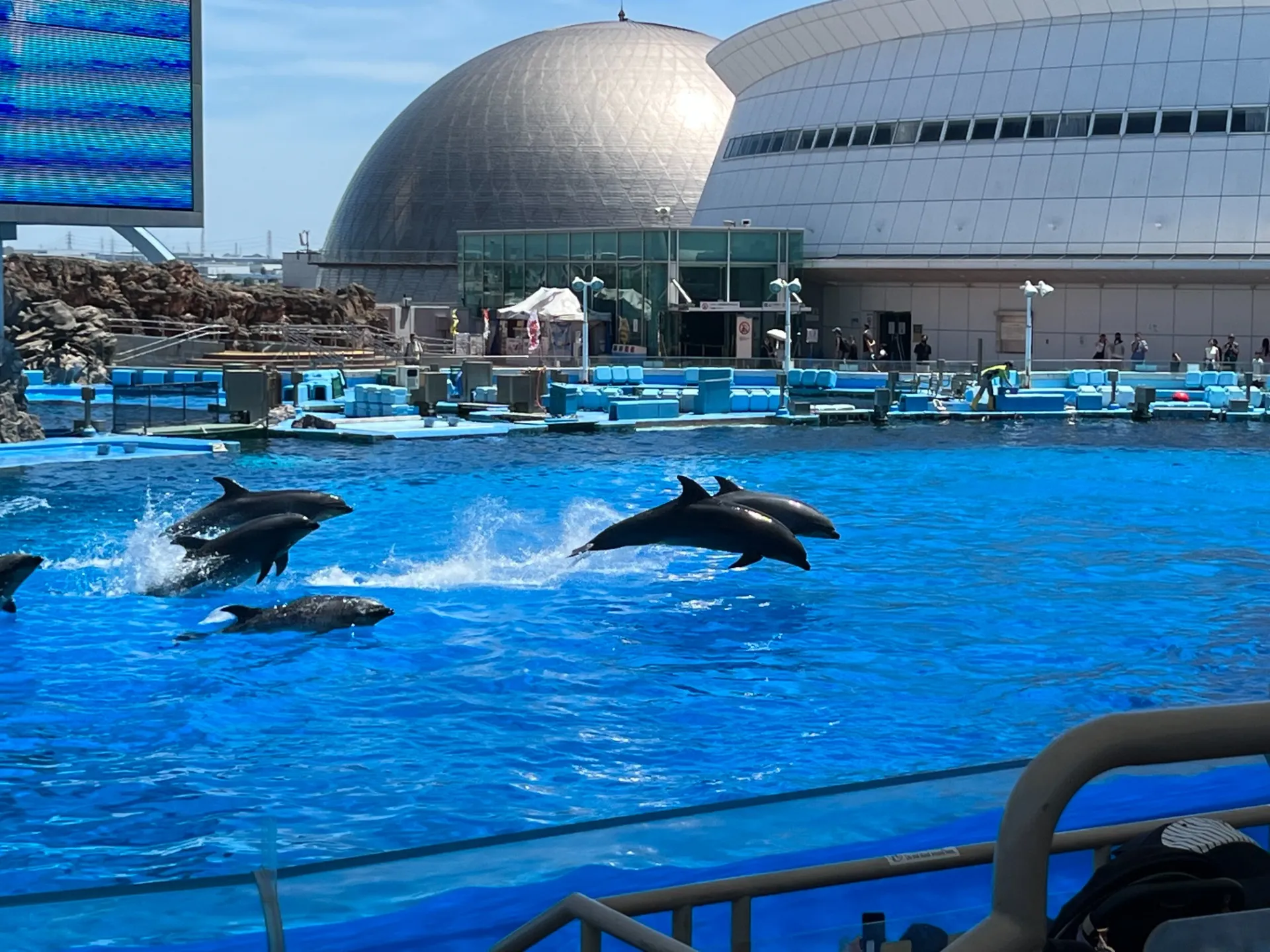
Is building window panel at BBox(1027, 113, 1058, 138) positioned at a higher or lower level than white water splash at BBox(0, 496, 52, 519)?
higher

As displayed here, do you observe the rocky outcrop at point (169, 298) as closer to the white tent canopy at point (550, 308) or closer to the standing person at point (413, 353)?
the standing person at point (413, 353)

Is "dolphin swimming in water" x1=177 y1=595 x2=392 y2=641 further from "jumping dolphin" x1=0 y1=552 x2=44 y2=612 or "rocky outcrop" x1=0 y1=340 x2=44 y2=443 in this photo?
"rocky outcrop" x1=0 y1=340 x2=44 y2=443

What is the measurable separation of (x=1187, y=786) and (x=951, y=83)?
5101 centimetres

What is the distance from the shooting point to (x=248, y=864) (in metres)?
8.01

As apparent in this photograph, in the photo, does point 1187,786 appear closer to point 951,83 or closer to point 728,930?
point 728,930

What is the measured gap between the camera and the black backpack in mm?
2168

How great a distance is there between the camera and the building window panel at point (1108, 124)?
49.4 metres

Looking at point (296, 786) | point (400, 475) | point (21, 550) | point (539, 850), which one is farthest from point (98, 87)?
point (539, 850)

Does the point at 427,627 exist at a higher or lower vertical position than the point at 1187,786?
lower

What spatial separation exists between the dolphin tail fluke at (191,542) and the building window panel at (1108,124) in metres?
41.9

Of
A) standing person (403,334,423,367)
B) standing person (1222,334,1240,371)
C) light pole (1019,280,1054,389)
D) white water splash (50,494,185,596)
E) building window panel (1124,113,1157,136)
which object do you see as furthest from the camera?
building window panel (1124,113,1157,136)

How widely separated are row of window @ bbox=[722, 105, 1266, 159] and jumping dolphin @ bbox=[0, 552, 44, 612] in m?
43.4

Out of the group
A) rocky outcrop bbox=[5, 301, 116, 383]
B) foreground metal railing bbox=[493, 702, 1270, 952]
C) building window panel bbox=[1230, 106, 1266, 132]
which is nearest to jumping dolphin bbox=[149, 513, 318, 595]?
foreground metal railing bbox=[493, 702, 1270, 952]

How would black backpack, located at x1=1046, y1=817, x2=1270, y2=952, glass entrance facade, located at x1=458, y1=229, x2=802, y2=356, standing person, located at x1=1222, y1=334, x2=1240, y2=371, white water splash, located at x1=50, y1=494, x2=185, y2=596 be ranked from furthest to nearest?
glass entrance facade, located at x1=458, y1=229, x2=802, y2=356 < standing person, located at x1=1222, y1=334, x2=1240, y2=371 < white water splash, located at x1=50, y1=494, x2=185, y2=596 < black backpack, located at x1=1046, y1=817, x2=1270, y2=952
